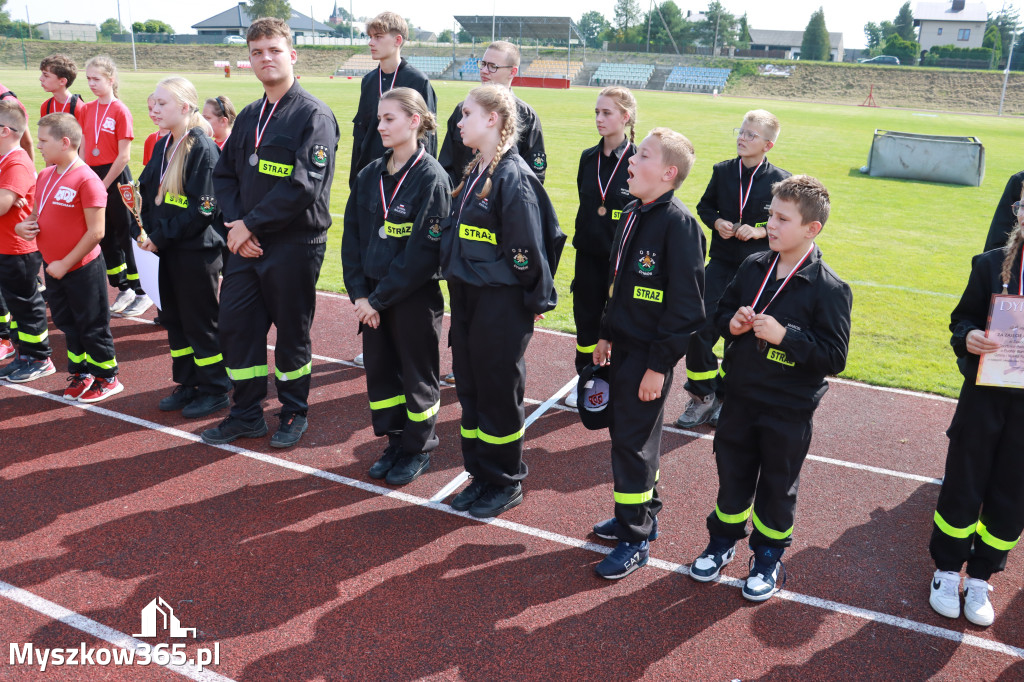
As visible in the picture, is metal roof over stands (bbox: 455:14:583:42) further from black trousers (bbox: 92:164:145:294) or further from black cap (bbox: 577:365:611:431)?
black cap (bbox: 577:365:611:431)

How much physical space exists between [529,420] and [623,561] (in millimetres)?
2063

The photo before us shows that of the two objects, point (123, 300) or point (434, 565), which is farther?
point (123, 300)

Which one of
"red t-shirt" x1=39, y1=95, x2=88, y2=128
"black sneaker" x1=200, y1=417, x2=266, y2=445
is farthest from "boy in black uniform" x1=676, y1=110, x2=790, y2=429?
"red t-shirt" x1=39, y1=95, x2=88, y2=128

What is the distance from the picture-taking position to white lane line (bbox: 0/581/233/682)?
10.6 ft

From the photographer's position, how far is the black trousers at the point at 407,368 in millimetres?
4746

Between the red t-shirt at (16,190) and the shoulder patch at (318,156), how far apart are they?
8.72 feet

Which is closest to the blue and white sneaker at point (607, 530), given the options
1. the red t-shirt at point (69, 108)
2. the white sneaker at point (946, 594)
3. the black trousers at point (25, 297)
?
the white sneaker at point (946, 594)

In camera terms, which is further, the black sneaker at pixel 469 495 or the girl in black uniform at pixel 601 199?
the girl in black uniform at pixel 601 199

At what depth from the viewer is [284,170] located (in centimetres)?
492

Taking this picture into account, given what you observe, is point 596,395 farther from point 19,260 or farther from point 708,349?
point 19,260

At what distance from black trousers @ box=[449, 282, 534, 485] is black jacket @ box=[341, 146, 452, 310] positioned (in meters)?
0.37

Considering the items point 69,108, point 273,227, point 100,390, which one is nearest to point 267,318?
point 273,227

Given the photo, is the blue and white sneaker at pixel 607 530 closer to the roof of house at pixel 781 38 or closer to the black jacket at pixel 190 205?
the black jacket at pixel 190 205


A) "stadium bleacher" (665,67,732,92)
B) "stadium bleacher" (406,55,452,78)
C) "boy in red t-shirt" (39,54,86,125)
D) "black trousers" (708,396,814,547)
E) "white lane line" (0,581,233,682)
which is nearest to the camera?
"white lane line" (0,581,233,682)
